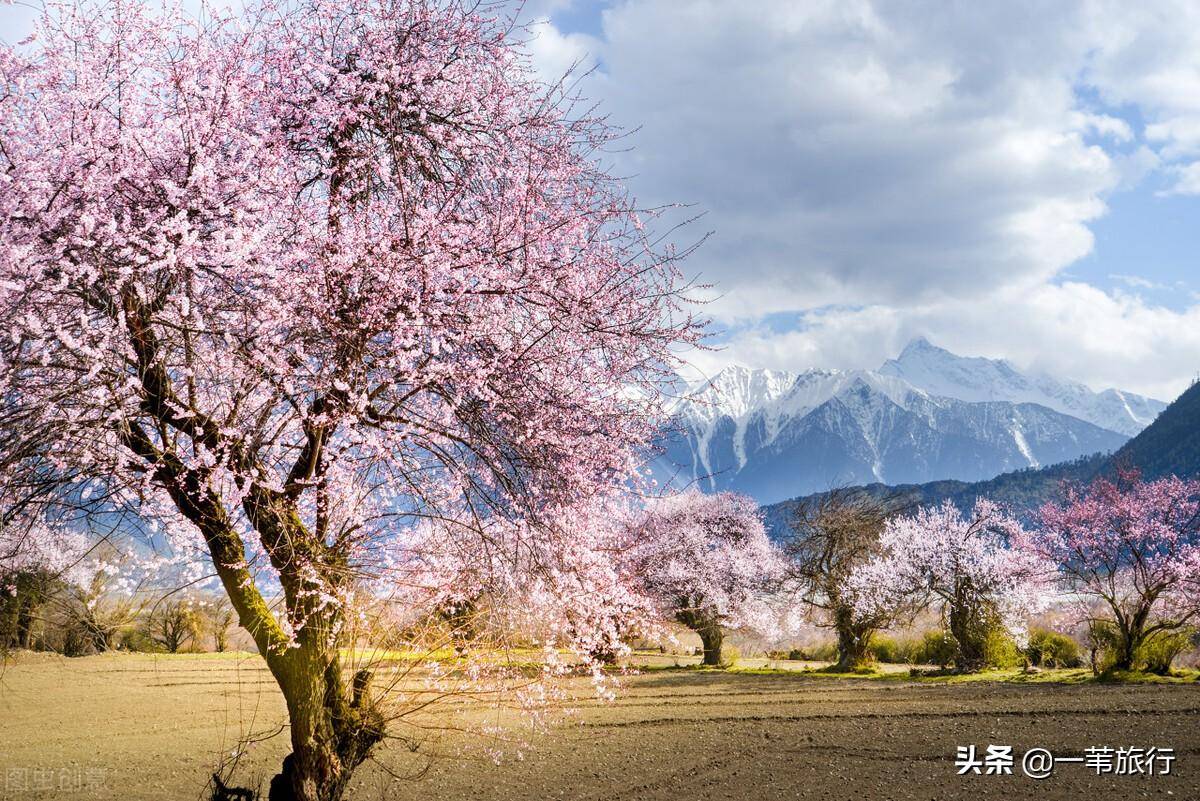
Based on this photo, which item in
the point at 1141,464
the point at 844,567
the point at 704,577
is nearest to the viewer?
the point at 844,567

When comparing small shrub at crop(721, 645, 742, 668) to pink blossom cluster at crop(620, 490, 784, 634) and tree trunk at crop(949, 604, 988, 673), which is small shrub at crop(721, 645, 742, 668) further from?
tree trunk at crop(949, 604, 988, 673)

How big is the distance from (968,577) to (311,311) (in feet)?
80.5

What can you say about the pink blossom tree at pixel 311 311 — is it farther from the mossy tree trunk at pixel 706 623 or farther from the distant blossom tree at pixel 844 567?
the mossy tree trunk at pixel 706 623

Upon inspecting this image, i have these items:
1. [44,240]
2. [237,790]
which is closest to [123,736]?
[237,790]

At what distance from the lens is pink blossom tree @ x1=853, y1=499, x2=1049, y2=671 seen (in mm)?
25141

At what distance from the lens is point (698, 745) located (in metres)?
12.9

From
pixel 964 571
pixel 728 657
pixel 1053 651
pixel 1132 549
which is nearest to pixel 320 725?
pixel 1132 549

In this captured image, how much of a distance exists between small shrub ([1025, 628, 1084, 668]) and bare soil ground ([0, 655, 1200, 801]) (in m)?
7.98

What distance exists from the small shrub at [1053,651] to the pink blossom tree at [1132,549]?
3.52 m

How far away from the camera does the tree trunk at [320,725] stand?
26.4ft

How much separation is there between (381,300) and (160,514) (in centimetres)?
403

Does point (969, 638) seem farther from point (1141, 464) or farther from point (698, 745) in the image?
point (1141, 464)

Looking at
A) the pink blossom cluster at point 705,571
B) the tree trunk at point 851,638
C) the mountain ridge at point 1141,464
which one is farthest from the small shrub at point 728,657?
the mountain ridge at point 1141,464

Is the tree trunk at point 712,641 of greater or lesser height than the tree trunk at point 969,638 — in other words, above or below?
below
